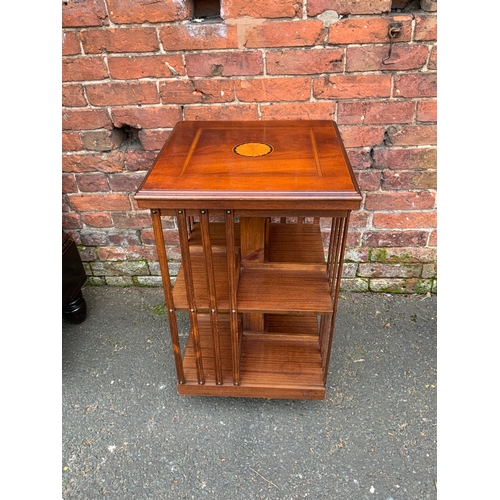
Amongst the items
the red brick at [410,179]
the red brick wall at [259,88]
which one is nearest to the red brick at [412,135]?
the red brick wall at [259,88]

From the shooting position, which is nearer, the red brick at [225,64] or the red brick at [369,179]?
the red brick at [225,64]

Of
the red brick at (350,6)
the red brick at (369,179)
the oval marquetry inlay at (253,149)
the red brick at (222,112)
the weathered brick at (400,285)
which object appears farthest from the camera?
the weathered brick at (400,285)

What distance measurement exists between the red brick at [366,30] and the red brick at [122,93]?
0.70 m

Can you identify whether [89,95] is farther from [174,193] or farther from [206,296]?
[206,296]

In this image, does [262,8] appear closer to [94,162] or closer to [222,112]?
[222,112]

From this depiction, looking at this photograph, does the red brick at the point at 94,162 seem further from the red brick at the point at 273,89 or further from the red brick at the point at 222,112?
the red brick at the point at 273,89

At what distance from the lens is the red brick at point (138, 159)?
1667 mm

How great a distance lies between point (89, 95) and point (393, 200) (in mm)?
1330

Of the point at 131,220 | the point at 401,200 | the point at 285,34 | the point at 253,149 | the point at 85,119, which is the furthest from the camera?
the point at 131,220

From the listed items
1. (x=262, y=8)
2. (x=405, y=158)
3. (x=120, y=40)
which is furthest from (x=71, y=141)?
(x=405, y=158)

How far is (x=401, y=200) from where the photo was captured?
1707 millimetres

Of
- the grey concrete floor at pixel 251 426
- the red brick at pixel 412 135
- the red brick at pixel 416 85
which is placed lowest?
the grey concrete floor at pixel 251 426

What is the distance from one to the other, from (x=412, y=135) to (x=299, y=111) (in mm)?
466

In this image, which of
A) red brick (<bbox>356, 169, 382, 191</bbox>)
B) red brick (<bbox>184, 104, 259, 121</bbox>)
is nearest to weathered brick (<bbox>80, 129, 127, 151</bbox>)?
red brick (<bbox>184, 104, 259, 121</bbox>)
